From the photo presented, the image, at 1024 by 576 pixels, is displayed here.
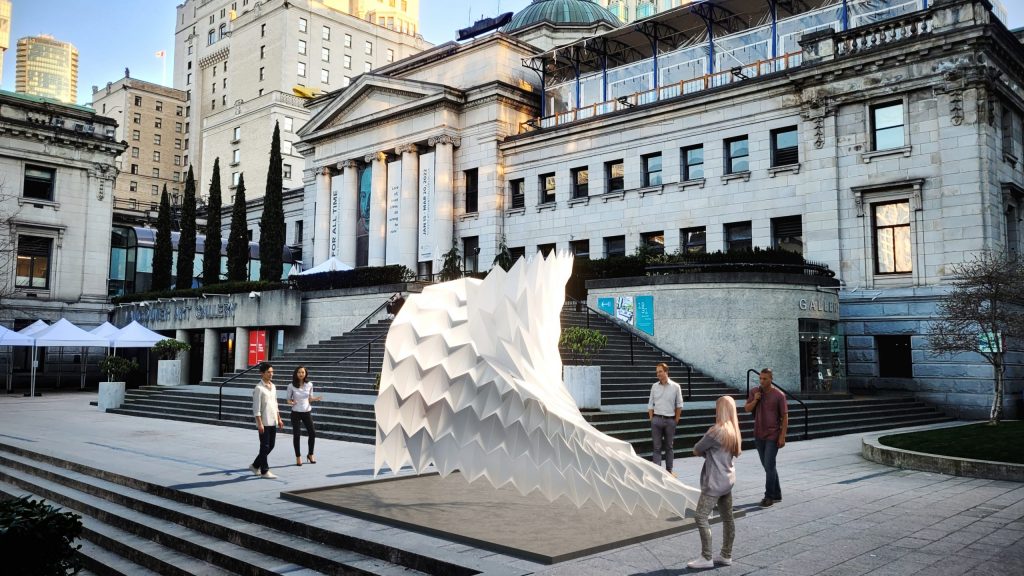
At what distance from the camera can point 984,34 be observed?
2694 cm

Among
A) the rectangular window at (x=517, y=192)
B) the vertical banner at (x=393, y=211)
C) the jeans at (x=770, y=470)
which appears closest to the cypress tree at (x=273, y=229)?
the vertical banner at (x=393, y=211)

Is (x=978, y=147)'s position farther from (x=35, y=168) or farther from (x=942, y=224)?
(x=35, y=168)

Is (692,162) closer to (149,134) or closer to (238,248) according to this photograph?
(238,248)

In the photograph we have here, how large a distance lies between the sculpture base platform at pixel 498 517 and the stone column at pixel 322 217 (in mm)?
39427

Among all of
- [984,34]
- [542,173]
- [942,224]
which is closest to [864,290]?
[942,224]

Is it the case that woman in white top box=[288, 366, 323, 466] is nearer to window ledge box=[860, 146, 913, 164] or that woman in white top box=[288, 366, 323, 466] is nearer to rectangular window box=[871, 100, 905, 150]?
window ledge box=[860, 146, 913, 164]

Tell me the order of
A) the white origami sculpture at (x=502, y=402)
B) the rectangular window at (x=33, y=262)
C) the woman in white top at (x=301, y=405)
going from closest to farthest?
1. the white origami sculpture at (x=502, y=402)
2. the woman in white top at (x=301, y=405)
3. the rectangular window at (x=33, y=262)

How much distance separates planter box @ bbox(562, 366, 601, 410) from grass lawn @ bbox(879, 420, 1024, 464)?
6.48 m

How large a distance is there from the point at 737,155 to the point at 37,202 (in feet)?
137

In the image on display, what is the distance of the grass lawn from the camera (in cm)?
1470

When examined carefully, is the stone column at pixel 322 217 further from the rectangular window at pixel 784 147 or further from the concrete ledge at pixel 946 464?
the concrete ledge at pixel 946 464

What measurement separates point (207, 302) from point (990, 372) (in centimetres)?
3487

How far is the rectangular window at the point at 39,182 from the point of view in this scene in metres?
47.4

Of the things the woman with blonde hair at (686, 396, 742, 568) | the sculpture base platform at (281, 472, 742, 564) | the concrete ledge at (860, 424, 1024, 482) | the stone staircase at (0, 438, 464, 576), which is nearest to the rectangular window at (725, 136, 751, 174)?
the concrete ledge at (860, 424, 1024, 482)
